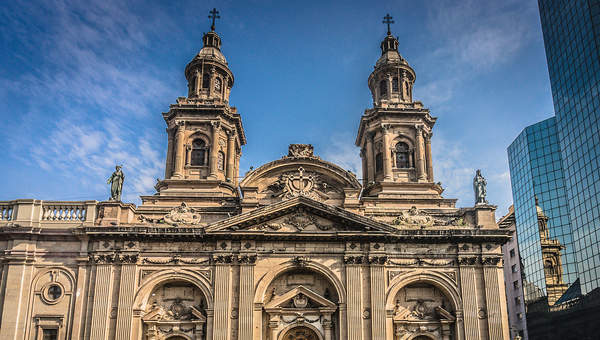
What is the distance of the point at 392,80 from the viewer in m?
43.1

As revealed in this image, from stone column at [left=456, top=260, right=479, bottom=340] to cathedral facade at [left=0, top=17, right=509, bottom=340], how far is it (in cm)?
6

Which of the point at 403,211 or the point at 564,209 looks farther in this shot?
the point at 564,209

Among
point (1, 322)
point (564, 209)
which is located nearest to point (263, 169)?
point (1, 322)

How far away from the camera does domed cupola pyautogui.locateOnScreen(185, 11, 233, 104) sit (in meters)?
42.0

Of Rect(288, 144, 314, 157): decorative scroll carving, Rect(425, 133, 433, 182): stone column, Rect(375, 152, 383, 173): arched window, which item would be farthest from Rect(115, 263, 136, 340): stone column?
Rect(425, 133, 433, 182): stone column

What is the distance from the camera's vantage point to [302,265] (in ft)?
104

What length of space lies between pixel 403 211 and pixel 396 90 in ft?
41.8

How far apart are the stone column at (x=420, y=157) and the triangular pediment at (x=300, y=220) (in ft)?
28.2

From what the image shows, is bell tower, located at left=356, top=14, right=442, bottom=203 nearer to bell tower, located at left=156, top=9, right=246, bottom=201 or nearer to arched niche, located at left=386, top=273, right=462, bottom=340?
arched niche, located at left=386, top=273, right=462, bottom=340

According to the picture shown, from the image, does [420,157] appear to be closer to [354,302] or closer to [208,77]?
[354,302]

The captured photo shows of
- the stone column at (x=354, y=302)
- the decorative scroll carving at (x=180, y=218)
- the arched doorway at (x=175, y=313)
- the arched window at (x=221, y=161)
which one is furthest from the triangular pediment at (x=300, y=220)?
the arched window at (x=221, y=161)

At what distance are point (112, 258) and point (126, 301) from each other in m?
2.74

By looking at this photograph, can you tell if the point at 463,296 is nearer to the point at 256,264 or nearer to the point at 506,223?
the point at 256,264

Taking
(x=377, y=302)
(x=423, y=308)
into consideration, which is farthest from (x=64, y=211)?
(x=423, y=308)
